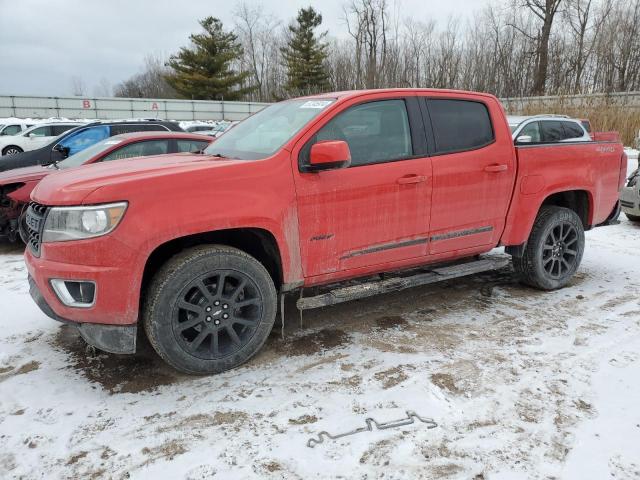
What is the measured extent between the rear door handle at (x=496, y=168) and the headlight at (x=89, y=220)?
2903 millimetres

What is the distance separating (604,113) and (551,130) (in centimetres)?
835

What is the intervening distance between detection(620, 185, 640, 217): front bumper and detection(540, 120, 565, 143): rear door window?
2.82 metres

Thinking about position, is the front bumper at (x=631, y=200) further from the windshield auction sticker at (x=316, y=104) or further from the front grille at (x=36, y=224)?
the front grille at (x=36, y=224)

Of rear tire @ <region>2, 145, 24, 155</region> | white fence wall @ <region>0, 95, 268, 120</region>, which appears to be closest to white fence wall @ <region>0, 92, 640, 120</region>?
white fence wall @ <region>0, 95, 268, 120</region>

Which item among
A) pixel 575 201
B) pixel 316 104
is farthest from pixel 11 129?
pixel 575 201

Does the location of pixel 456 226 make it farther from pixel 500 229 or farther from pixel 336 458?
pixel 336 458

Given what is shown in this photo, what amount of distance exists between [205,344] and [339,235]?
3.94 feet

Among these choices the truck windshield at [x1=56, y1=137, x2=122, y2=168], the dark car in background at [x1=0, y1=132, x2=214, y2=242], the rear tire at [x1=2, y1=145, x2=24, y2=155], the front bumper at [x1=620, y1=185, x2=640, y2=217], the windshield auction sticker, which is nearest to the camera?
the windshield auction sticker

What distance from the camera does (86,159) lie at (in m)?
6.57

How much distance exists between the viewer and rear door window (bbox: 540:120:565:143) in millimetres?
10391

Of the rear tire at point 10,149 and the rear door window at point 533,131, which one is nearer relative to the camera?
the rear door window at point 533,131

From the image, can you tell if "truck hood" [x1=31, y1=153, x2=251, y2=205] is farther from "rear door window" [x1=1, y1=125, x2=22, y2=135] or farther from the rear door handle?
"rear door window" [x1=1, y1=125, x2=22, y2=135]

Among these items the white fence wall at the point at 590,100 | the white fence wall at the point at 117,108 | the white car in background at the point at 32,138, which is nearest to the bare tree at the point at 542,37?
the white fence wall at the point at 590,100

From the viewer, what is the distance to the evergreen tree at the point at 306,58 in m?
45.9
